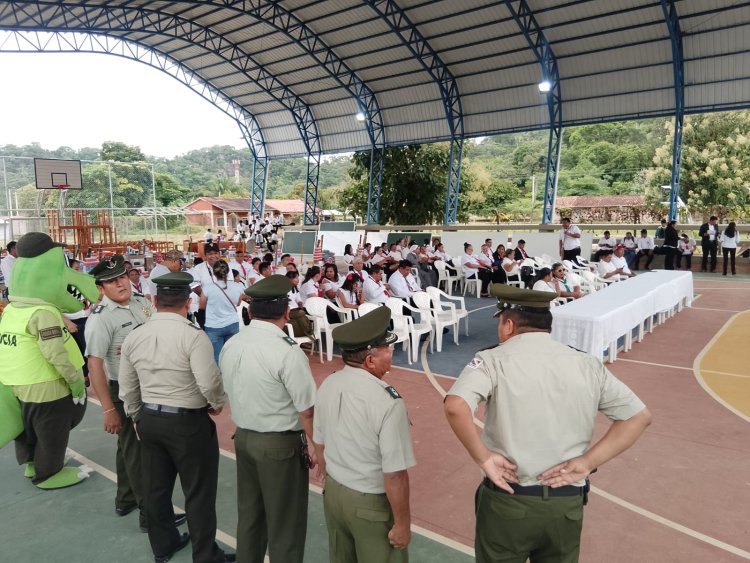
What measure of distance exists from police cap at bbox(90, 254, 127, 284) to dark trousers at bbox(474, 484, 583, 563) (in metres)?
2.37

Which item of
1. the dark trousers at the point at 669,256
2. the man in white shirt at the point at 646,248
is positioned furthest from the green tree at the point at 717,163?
the dark trousers at the point at 669,256

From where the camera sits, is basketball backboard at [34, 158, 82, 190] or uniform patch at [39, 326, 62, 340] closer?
uniform patch at [39, 326, 62, 340]

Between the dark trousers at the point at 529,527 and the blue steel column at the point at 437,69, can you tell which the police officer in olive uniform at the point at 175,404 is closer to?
the dark trousers at the point at 529,527

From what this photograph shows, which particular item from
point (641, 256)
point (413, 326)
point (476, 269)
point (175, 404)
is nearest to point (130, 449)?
point (175, 404)

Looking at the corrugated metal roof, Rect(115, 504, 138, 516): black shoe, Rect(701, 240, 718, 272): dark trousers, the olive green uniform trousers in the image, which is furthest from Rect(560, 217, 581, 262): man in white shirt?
the olive green uniform trousers

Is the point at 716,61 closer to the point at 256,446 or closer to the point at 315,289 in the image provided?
the point at 315,289

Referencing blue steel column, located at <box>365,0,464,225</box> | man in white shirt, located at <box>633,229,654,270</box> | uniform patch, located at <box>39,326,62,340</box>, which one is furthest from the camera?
blue steel column, located at <box>365,0,464,225</box>

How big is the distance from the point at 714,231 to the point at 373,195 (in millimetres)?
14931

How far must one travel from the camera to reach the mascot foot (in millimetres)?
3789

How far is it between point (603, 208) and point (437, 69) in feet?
68.7

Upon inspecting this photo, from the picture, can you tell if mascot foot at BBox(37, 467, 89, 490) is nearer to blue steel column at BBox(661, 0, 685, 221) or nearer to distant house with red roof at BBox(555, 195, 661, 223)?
blue steel column at BBox(661, 0, 685, 221)

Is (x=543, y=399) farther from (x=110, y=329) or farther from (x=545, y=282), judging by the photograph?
(x=545, y=282)

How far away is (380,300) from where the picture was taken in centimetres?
785

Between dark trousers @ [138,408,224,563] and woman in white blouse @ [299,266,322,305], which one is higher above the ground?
woman in white blouse @ [299,266,322,305]
